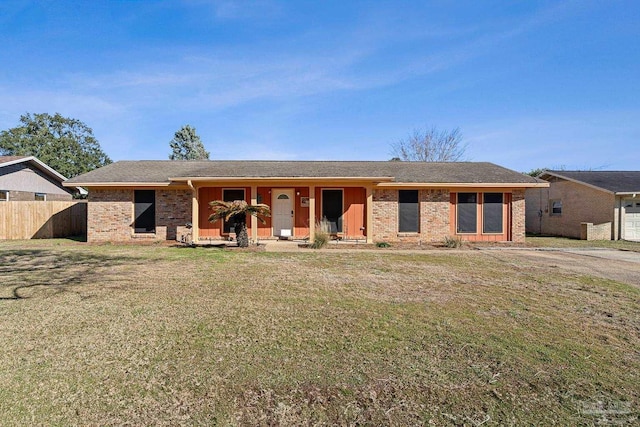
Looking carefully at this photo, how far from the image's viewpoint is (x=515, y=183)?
1395 cm

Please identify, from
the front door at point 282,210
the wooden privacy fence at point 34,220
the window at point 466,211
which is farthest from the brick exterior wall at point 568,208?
the wooden privacy fence at point 34,220

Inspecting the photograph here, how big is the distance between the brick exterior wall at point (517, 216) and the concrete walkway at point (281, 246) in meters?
9.48

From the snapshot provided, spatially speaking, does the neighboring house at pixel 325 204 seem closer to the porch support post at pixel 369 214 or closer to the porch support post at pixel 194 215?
the porch support post at pixel 369 214

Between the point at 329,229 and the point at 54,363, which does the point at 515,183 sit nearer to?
the point at 329,229

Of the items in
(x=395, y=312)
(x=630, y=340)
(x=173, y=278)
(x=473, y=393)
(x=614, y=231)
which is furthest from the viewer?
(x=614, y=231)

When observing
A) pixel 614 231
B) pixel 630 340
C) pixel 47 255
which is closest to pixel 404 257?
pixel 630 340

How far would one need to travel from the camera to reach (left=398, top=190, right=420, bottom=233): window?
47.1 feet

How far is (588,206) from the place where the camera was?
17.2 m

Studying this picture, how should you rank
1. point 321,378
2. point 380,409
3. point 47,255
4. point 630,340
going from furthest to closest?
point 47,255, point 630,340, point 321,378, point 380,409

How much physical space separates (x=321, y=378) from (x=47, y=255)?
10.9 metres

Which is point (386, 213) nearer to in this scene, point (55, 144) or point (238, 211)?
point (238, 211)

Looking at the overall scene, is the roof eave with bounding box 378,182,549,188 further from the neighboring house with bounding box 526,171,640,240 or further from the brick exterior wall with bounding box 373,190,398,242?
the neighboring house with bounding box 526,171,640,240

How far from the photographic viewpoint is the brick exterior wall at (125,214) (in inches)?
548

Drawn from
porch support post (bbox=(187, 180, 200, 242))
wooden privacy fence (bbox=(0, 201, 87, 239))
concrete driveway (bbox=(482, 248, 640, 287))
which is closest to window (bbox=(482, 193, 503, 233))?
concrete driveway (bbox=(482, 248, 640, 287))
